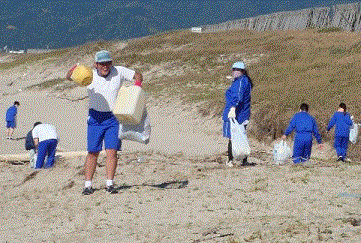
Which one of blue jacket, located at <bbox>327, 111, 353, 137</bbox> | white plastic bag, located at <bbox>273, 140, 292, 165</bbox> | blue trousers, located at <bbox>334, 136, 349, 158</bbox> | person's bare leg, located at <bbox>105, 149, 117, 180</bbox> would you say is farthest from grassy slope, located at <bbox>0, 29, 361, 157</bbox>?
person's bare leg, located at <bbox>105, 149, 117, 180</bbox>

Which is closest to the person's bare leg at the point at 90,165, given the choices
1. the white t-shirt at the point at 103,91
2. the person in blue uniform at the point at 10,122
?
the white t-shirt at the point at 103,91

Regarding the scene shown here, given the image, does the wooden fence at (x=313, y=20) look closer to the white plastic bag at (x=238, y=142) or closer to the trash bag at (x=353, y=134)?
the trash bag at (x=353, y=134)

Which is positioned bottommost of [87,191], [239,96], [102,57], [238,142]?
[87,191]

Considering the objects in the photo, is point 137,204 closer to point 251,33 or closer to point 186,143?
point 186,143

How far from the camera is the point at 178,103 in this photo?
25031mm

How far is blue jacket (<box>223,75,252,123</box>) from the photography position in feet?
37.3

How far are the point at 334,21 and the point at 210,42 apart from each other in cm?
584

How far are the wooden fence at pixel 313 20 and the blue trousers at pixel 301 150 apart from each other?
24.0 m

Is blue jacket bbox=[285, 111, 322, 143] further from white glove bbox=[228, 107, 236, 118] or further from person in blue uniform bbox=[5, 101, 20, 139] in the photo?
person in blue uniform bbox=[5, 101, 20, 139]

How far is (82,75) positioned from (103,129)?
681 mm

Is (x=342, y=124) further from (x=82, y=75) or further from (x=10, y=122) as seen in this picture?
(x=10, y=122)

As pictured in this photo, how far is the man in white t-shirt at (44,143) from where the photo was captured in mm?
12781

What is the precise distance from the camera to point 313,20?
4138cm

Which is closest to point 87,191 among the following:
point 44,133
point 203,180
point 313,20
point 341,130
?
point 203,180
